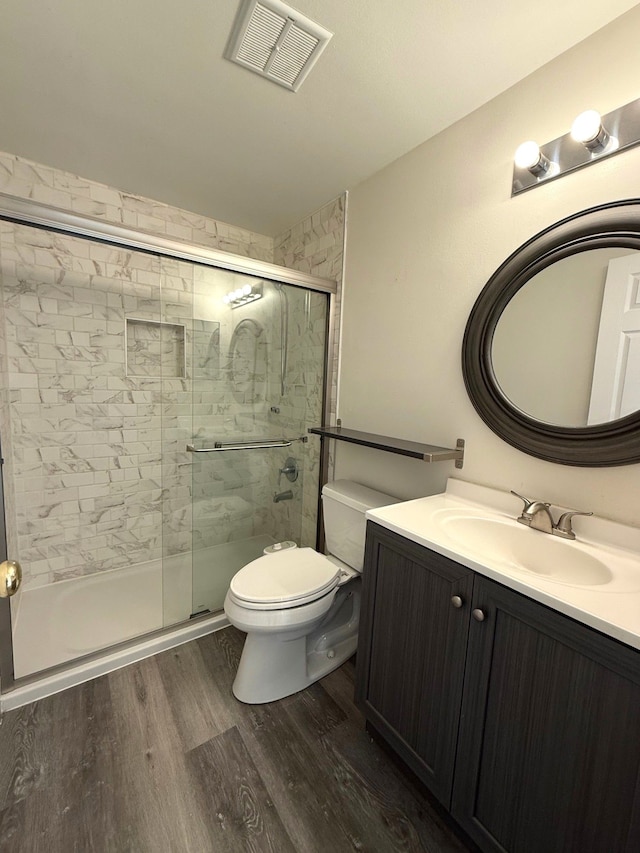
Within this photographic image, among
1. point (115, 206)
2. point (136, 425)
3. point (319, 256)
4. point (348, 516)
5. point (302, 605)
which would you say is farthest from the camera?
point (136, 425)

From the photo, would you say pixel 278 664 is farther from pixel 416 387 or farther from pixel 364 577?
pixel 416 387

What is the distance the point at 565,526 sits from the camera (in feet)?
3.71

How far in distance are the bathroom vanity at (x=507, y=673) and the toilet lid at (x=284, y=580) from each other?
0.29 m

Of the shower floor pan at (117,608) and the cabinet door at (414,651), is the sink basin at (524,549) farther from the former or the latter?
the shower floor pan at (117,608)

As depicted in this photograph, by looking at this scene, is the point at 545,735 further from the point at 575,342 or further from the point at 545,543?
the point at 575,342

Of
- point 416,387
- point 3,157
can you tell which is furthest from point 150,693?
point 3,157

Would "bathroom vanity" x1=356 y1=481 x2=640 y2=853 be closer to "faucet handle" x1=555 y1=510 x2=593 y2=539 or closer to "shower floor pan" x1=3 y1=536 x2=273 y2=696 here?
"faucet handle" x1=555 y1=510 x2=593 y2=539

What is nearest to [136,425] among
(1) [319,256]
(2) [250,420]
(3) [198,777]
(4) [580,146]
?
(2) [250,420]

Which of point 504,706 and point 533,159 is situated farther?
point 533,159

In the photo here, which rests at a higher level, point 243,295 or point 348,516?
point 243,295

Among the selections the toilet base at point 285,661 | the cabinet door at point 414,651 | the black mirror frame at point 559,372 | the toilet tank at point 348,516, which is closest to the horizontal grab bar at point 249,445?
the toilet tank at point 348,516

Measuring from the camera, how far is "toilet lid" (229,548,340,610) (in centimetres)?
143

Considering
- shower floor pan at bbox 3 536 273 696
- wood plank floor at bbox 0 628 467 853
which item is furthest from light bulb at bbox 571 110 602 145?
shower floor pan at bbox 3 536 273 696

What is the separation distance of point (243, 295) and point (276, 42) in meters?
0.99
